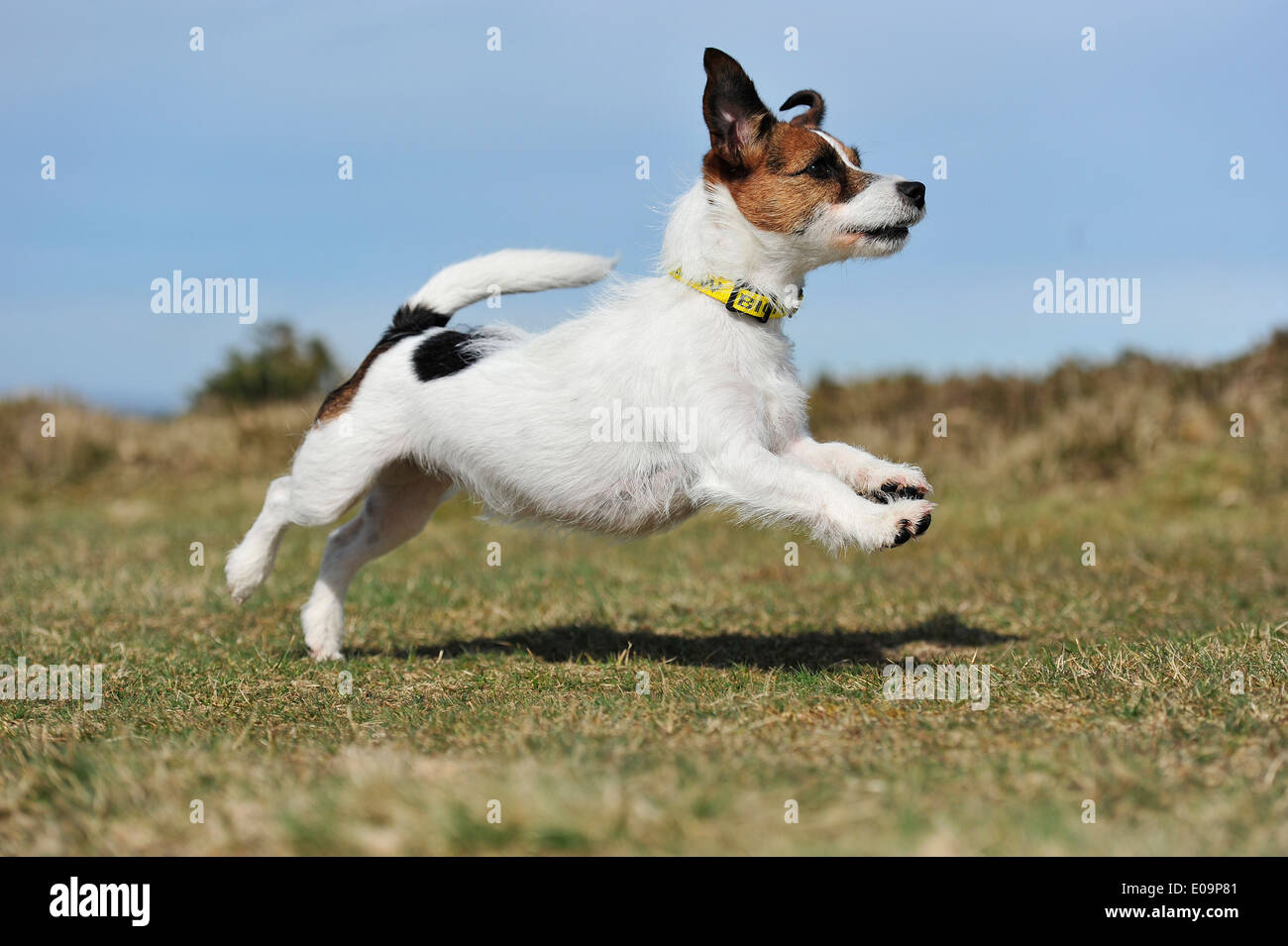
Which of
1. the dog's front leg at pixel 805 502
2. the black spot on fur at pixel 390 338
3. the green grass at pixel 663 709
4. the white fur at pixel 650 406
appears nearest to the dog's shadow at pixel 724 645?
the green grass at pixel 663 709

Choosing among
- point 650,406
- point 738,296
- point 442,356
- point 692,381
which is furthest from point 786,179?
point 442,356

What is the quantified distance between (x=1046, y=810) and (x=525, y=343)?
3011 mm

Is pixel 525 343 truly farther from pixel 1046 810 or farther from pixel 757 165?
pixel 1046 810

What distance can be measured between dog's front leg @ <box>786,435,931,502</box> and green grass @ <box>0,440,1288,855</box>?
0.78m

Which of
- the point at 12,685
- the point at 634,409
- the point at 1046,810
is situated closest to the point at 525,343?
the point at 634,409

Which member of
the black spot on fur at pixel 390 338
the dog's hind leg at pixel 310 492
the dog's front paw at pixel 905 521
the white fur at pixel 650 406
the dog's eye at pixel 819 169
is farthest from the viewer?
the black spot on fur at pixel 390 338

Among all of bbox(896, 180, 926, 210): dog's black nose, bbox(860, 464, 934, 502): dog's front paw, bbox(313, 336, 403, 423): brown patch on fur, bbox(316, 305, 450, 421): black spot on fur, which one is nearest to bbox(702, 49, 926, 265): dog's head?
bbox(896, 180, 926, 210): dog's black nose

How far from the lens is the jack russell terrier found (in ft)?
15.1

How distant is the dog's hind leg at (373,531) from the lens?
5.66m

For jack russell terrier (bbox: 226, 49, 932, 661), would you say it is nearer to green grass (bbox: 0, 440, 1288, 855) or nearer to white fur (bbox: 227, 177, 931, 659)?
white fur (bbox: 227, 177, 931, 659)

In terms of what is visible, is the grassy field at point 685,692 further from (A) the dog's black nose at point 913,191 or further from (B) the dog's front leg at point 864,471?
(A) the dog's black nose at point 913,191

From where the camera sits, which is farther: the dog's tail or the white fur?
the dog's tail

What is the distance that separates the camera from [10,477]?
53.0ft

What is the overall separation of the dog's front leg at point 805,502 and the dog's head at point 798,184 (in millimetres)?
929
